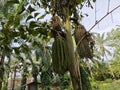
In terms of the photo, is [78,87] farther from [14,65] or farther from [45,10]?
[14,65]

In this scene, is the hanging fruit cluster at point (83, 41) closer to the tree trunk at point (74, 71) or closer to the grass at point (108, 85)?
the tree trunk at point (74, 71)

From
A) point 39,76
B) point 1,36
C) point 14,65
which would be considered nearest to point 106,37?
point 39,76

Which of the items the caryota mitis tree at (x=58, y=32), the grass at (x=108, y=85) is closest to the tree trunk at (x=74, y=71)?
the caryota mitis tree at (x=58, y=32)

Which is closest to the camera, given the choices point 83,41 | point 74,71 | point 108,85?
point 74,71

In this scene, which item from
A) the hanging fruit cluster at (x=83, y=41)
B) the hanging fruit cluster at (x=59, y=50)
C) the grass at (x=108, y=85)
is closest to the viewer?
the hanging fruit cluster at (x=59, y=50)

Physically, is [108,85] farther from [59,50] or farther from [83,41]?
[59,50]

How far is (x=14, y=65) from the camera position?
1969cm

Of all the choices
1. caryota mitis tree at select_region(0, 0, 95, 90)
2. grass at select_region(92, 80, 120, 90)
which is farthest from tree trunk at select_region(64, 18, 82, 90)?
grass at select_region(92, 80, 120, 90)

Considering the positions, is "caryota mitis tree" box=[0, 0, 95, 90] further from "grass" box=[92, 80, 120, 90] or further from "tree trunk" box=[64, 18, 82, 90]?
"grass" box=[92, 80, 120, 90]

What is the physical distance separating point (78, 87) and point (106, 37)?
2430 cm

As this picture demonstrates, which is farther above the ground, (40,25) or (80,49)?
(40,25)

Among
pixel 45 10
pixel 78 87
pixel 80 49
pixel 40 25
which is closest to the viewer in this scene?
pixel 78 87

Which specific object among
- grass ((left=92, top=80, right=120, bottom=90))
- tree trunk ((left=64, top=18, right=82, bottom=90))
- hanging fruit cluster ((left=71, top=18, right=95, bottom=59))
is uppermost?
grass ((left=92, top=80, right=120, bottom=90))

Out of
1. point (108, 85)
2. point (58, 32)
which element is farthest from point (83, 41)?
point (108, 85)
